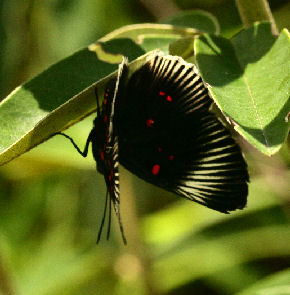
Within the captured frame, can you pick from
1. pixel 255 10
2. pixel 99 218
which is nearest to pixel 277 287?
pixel 255 10

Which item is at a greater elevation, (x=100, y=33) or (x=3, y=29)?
(x=3, y=29)

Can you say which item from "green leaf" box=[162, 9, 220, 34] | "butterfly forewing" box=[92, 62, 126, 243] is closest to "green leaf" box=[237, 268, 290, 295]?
"butterfly forewing" box=[92, 62, 126, 243]

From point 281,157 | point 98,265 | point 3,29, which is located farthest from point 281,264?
point 3,29

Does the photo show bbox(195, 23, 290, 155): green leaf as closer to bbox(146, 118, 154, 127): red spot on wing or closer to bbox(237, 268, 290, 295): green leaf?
bbox(146, 118, 154, 127): red spot on wing

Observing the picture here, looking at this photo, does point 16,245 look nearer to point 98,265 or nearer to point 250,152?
point 98,265

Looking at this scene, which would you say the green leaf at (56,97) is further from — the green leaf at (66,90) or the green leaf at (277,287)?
the green leaf at (277,287)
